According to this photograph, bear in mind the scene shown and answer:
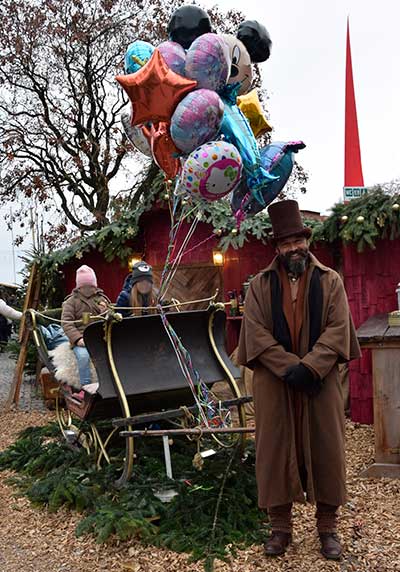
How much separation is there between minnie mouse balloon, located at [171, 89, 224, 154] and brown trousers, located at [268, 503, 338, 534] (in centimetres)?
245

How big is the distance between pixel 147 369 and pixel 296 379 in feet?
5.16

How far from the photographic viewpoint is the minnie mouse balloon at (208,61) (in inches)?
157

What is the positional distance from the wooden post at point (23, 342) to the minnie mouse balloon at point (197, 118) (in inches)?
207

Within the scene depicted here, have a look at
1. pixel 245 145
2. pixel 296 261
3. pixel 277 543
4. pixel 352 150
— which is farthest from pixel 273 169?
pixel 352 150

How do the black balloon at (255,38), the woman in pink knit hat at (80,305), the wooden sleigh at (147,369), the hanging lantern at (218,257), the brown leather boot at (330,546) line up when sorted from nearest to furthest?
the brown leather boot at (330,546)
the wooden sleigh at (147,369)
the black balloon at (255,38)
the woman in pink knit hat at (80,305)
the hanging lantern at (218,257)

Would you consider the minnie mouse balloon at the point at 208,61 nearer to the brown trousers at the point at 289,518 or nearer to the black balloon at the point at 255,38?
the black balloon at the point at 255,38

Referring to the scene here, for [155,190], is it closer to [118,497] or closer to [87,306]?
[87,306]

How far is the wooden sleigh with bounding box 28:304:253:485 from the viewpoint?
4.23 metres

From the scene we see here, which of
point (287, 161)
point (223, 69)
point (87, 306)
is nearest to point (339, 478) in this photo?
point (287, 161)

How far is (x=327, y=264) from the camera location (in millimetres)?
7941

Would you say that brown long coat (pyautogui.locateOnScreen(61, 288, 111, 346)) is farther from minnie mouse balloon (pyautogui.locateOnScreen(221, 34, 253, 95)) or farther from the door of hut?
the door of hut

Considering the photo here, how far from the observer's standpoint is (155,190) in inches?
360

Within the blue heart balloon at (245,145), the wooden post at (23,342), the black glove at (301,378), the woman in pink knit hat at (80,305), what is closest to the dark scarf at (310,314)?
the black glove at (301,378)

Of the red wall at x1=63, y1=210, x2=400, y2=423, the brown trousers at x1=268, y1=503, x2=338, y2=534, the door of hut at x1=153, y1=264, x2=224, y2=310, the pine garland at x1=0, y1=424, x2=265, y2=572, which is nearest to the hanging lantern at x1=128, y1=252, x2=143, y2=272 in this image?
the red wall at x1=63, y1=210, x2=400, y2=423
